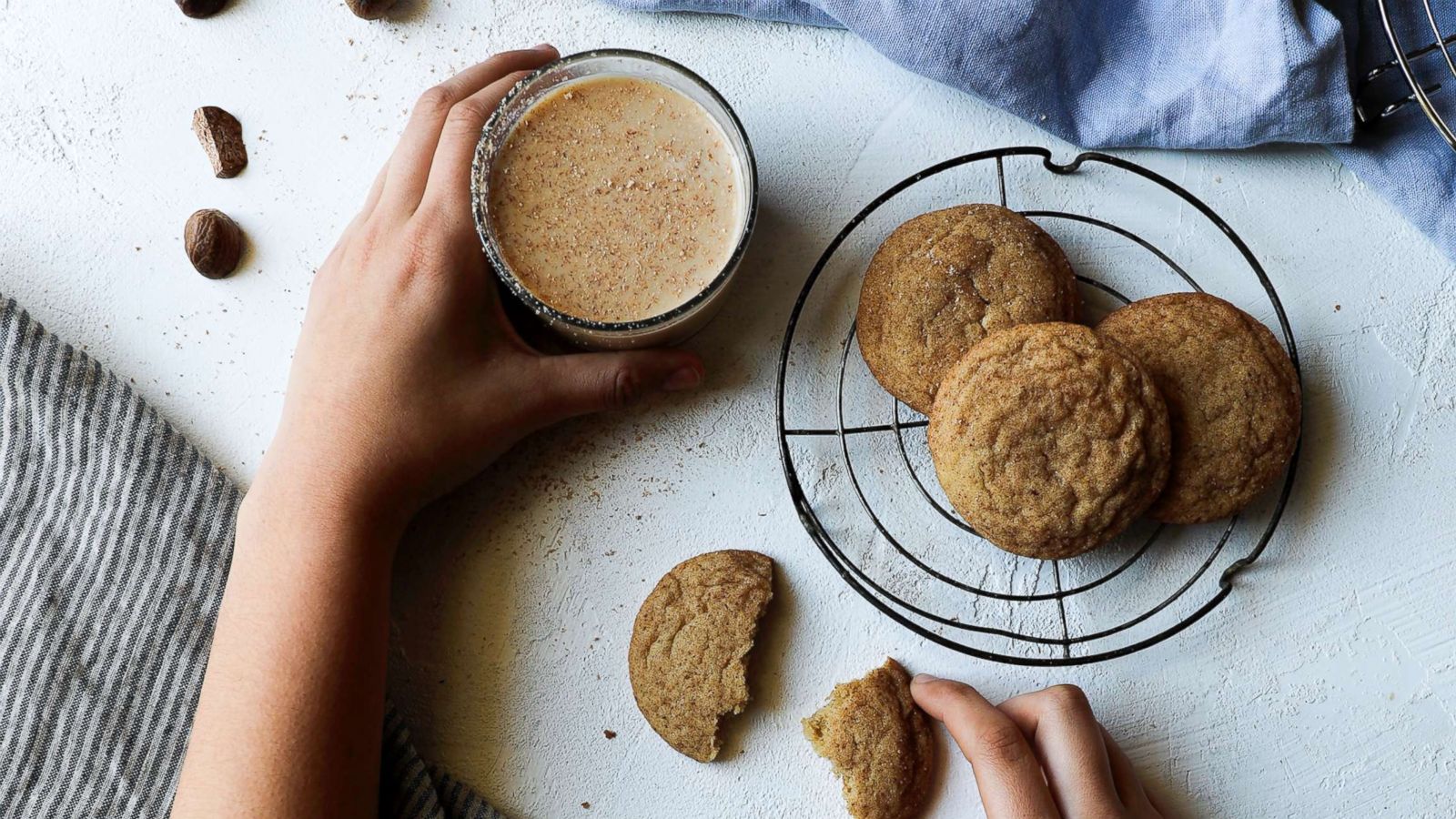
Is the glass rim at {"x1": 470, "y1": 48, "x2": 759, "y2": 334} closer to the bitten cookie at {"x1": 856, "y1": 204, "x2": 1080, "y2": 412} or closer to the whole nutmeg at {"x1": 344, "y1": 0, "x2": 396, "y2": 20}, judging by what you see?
the bitten cookie at {"x1": 856, "y1": 204, "x2": 1080, "y2": 412}

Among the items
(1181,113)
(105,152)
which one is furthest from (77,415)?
(1181,113)

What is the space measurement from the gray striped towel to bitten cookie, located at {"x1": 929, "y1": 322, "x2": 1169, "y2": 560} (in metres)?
0.79

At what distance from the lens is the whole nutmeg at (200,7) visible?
1.50 meters

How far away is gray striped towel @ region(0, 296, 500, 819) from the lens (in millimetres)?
1318

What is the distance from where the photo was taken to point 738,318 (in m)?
1.47

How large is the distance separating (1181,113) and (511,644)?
1.19 m

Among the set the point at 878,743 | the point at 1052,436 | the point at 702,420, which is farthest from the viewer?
the point at 702,420

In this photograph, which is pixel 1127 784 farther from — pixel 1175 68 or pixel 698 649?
pixel 1175 68

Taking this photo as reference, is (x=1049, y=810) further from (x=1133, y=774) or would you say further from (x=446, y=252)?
(x=446, y=252)

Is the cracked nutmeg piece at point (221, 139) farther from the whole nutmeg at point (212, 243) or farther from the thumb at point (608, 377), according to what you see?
the thumb at point (608, 377)

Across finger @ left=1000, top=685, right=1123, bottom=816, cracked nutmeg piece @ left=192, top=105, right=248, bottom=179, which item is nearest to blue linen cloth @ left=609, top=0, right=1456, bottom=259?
cracked nutmeg piece @ left=192, top=105, right=248, bottom=179

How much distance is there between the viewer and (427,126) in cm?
138

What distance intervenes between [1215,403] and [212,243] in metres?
1.36

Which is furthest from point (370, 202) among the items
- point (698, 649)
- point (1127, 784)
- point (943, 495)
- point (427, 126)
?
point (1127, 784)
